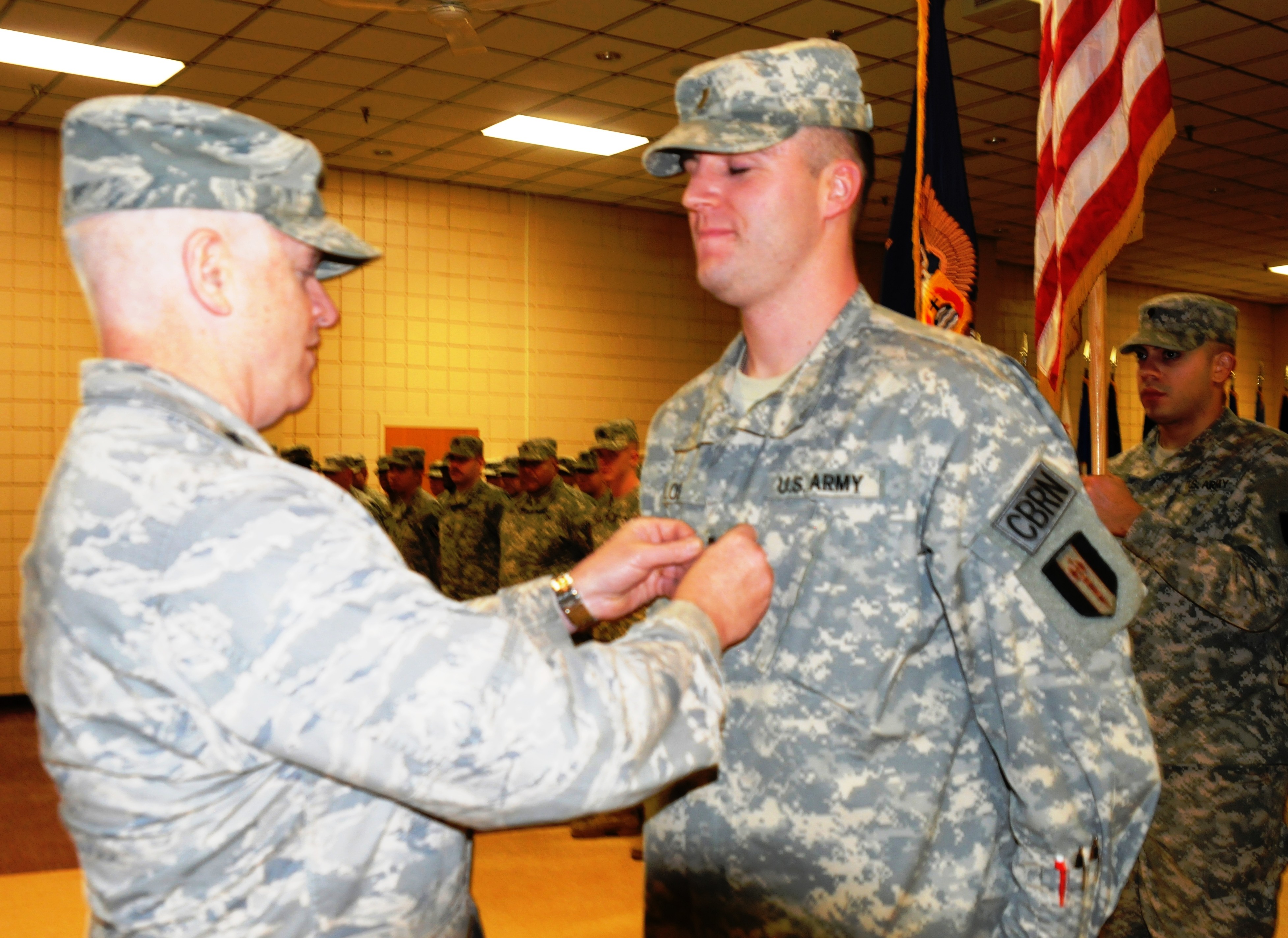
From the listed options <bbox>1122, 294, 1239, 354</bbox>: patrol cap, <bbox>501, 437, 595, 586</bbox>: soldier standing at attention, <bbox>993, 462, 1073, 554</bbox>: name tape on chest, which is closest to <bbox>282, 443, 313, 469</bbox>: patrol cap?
<bbox>501, 437, 595, 586</bbox>: soldier standing at attention

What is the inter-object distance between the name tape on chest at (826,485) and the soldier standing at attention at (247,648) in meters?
0.39

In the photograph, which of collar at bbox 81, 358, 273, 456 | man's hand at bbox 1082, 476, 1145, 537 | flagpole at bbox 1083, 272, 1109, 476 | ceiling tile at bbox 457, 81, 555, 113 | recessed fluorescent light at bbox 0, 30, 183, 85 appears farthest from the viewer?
ceiling tile at bbox 457, 81, 555, 113

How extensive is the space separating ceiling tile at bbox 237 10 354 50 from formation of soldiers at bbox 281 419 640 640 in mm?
2595

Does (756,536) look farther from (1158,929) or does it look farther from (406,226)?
(406,226)

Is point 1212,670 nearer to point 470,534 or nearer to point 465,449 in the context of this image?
point 470,534

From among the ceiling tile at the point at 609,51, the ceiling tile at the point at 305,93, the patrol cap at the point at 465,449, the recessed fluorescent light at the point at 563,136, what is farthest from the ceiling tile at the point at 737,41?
the patrol cap at the point at 465,449

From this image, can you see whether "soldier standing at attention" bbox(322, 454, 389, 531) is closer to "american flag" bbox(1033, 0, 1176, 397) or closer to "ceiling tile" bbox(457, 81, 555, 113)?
"ceiling tile" bbox(457, 81, 555, 113)

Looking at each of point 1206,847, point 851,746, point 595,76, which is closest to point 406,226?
point 595,76

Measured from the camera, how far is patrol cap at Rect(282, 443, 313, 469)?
8094mm

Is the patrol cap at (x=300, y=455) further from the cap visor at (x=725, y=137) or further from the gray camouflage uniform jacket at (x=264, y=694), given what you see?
the gray camouflage uniform jacket at (x=264, y=694)

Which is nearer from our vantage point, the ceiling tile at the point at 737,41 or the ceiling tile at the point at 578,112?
the ceiling tile at the point at 737,41

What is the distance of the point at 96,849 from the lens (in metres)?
→ 1.04

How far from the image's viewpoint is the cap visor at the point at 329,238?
112 cm

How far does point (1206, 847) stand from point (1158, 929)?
0.92 feet
